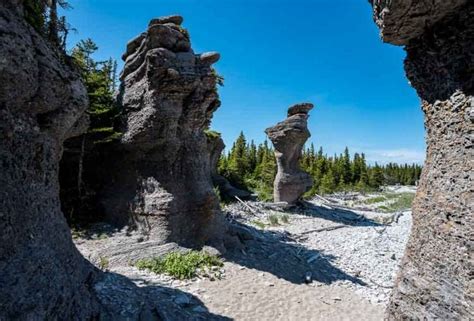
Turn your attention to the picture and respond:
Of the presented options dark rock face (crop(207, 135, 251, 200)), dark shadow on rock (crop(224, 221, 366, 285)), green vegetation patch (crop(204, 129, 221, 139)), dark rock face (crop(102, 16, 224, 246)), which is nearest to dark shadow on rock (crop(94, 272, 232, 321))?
dark rock face (crop(102, 16, 224, 246))

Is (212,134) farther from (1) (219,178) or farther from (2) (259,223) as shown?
(2) (259,223)

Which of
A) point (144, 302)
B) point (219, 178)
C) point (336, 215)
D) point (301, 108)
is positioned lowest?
point (144, 302)

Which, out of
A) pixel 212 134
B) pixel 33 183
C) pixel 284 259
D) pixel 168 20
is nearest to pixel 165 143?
pixel 168 20

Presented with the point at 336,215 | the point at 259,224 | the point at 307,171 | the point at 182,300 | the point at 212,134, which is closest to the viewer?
the point at 182,300

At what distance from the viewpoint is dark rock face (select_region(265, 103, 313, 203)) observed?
23.2 m

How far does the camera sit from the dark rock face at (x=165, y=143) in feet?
36.9

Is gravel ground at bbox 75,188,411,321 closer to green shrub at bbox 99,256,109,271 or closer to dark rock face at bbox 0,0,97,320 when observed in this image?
green shrub at bbox 99,256,109,271

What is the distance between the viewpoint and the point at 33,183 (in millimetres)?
5211

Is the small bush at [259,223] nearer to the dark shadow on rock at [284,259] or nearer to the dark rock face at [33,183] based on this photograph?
the dark shadow on rock at [284,259]

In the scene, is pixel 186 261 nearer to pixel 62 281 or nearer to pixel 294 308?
pixel 294 308

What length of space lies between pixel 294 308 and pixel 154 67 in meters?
9.50

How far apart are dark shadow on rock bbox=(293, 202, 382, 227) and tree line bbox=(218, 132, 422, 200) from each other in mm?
4348

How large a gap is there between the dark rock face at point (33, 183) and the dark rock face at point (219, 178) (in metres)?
19.6

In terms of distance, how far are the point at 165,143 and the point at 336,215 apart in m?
16.3
